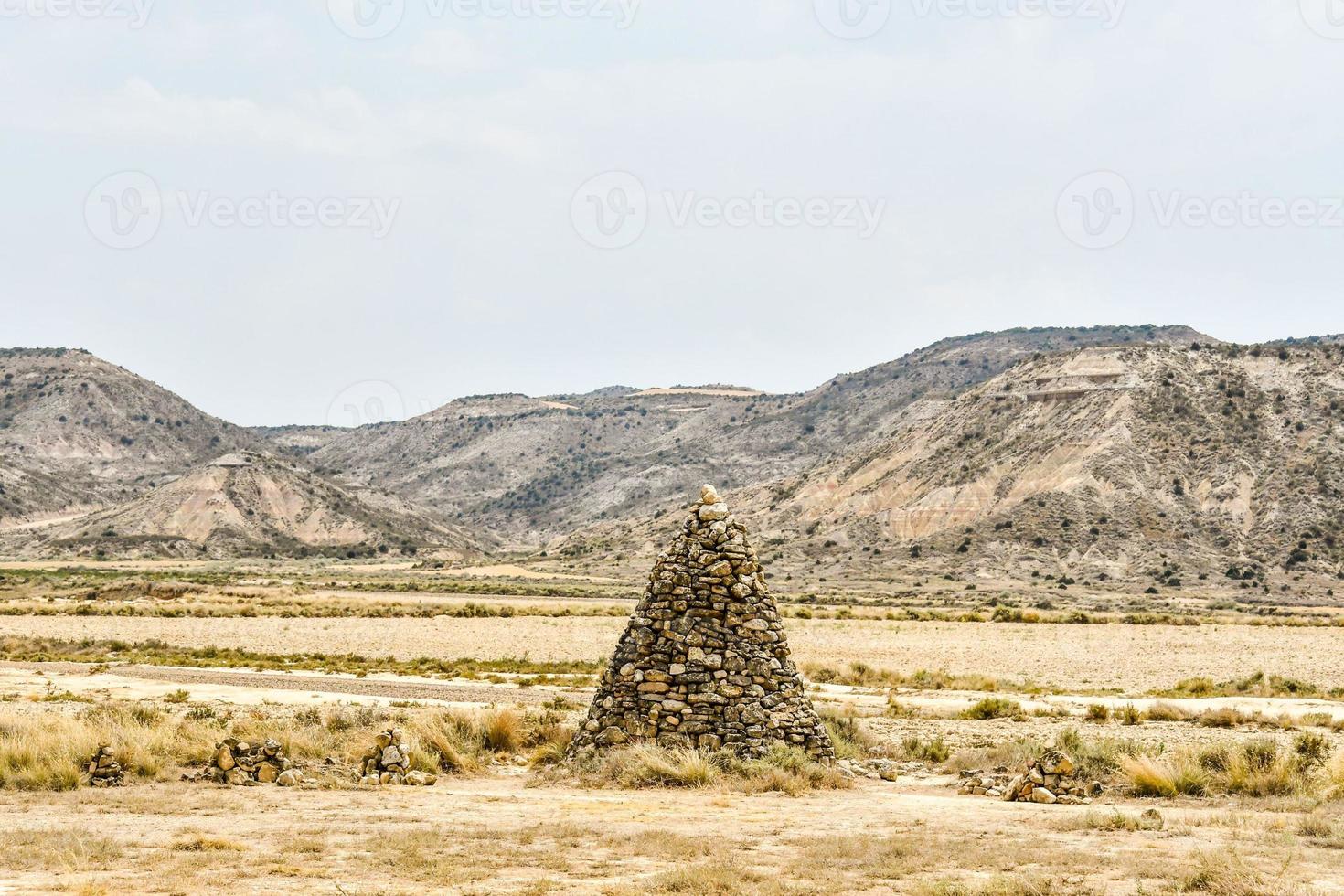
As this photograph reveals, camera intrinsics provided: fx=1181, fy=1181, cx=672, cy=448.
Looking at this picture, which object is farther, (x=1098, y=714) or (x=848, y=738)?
(x=1098, y=714)

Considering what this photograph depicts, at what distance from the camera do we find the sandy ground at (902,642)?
34.0 meters

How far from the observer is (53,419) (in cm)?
15025

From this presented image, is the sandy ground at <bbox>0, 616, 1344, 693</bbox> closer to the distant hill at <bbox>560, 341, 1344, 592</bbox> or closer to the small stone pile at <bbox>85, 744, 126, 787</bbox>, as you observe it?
the small stone pile at <bbox>85, 744, 126, 787</bbox>

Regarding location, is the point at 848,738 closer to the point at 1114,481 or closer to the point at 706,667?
the point at 706,667

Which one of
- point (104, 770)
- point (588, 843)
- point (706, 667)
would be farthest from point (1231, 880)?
point (104, 770)

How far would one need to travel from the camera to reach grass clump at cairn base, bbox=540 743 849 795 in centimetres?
1466

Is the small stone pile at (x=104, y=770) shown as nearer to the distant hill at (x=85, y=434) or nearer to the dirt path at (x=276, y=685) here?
the dirt path at (x=276, y=685)

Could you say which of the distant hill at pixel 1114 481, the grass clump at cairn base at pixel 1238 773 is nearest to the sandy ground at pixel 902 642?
the grass clump at cairn base at pixel 1238 773

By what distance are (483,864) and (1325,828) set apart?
26.2 ft

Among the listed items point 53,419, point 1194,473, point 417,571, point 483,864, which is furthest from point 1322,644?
point 53,419

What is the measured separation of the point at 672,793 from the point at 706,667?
5.72ft

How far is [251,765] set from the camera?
1577 centimetres

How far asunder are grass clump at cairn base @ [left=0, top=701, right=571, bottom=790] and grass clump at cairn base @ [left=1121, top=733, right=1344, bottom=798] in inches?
323

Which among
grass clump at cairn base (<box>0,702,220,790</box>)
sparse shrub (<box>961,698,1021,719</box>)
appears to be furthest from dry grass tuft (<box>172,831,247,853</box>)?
sparse shrub (<box>961,698,1021,719</box>)
